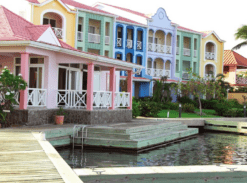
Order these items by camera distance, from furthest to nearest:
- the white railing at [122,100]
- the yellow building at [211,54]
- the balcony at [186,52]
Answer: the yellow building at [211,54], the balcony at [186,52], the white railing at [122,100]

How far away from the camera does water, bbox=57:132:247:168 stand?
500 inches

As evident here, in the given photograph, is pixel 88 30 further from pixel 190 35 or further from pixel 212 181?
pixel 212 181

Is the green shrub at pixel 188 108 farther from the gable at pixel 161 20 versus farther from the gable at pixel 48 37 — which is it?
the gable at pixel 48 37

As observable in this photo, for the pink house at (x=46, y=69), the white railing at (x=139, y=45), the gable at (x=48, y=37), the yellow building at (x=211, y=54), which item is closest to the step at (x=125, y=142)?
the pink house at (x=46, y=69)

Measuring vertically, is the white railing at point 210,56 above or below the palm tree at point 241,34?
below

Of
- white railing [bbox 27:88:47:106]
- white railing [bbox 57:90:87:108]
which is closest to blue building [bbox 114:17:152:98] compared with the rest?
white railing [bbox 57:90:87:108]

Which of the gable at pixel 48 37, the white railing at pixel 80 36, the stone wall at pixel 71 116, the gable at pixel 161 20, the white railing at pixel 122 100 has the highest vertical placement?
the gable at pixel 161 20

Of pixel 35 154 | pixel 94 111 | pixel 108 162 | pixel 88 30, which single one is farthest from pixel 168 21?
pixel 35 154

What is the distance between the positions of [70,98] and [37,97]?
10.5 ft

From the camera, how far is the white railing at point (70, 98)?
18.4 m

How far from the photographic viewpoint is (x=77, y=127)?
15.8 metres

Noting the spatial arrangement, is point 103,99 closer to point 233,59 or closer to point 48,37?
point 48,37

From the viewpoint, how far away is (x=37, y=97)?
16938 millimetres

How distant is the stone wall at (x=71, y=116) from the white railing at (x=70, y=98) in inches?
27.4
